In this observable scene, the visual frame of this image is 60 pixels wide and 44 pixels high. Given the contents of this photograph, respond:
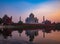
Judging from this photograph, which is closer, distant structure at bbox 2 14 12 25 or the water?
the water

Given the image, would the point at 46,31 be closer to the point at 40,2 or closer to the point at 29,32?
the point at 29,32

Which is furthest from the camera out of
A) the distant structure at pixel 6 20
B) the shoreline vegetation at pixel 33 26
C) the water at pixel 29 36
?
the shoreline vegetation at pixel 33 26

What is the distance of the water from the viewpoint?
12.6ft

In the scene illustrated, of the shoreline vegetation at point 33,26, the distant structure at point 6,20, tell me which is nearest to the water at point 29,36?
the shoreline vegetation at point 33,26

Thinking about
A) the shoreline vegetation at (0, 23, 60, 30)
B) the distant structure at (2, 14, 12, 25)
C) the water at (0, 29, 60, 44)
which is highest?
the distant structure at (2, 14, 12, 25)

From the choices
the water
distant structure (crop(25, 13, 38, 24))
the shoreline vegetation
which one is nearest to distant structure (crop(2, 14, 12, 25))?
the shoreline vegetation

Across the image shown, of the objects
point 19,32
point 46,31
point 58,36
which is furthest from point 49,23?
point 19,32

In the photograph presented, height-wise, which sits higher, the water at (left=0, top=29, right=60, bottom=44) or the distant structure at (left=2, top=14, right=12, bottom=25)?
the distant structure at (left=2, top=14, right=12, bottom=25)

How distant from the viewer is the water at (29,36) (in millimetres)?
3836

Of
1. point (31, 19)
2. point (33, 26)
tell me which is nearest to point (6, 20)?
point (31, 19)

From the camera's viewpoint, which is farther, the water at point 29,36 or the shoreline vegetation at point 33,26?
the shoreline vegetation at point 33,26

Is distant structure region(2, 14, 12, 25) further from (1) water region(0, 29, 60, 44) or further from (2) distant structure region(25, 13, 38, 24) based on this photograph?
(2) distant structure region(25, 13, 38, 24)

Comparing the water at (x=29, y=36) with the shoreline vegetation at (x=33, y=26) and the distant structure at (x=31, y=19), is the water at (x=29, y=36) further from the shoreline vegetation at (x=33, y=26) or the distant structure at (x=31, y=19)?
the distant structure at (x=31, y=19)

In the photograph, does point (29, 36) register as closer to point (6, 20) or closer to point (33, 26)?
point (33, 26)
